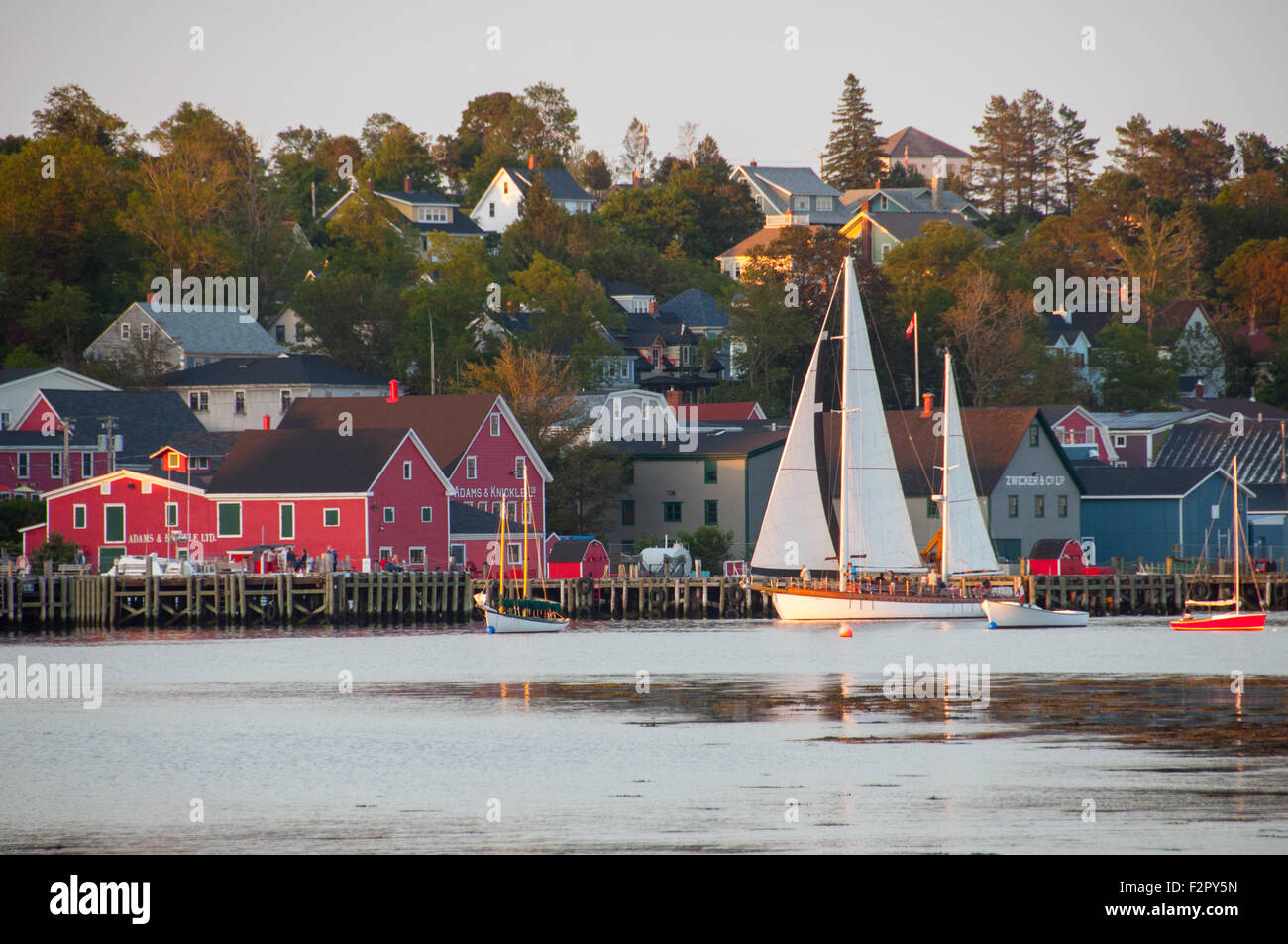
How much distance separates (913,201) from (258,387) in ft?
290

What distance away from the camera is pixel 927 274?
11538 centimetres

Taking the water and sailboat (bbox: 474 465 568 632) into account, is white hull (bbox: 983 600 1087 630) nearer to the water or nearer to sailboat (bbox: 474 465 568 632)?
the water

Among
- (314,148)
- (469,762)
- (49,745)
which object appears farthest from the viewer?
(314,148)

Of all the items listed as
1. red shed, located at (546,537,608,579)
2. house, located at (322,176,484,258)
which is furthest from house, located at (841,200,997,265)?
red shed, located at (546,537,608,579)

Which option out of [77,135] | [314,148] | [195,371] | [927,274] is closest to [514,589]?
[195,371]

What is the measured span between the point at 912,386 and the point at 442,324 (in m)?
26.8

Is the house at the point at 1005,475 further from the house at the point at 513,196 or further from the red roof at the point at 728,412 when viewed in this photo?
the house at the point at 513,196

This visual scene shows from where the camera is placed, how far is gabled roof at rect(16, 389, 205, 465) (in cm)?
8700

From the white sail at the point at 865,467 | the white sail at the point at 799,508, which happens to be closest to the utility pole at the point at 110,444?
the white sail at the point at 799,508

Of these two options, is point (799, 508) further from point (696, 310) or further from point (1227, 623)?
point (696, 310)

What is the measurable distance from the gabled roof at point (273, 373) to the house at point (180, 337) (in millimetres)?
3520
